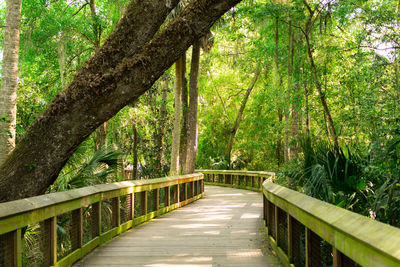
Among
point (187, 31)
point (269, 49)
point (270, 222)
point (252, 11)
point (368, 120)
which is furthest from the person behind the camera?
point (269, 49)

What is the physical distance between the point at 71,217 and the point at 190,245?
71.4 inches

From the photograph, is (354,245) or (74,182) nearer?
(354,245)

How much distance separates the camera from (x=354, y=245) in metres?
2.65

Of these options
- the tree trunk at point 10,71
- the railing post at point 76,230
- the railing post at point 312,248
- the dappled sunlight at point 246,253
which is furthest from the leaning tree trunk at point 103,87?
the railing post at point 312,248

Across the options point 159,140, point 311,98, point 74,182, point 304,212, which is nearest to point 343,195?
point 304,212

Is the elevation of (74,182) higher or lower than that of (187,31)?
lower

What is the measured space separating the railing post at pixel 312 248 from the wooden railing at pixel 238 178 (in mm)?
13360

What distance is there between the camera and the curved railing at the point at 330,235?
2.25m

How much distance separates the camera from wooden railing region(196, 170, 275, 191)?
19.4 metres

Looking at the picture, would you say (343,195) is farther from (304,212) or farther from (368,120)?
(368,120)

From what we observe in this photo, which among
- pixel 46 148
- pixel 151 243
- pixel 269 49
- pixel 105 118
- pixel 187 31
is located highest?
pixel 269 49

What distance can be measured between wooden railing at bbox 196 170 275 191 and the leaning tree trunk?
1169cm

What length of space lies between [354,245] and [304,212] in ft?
4.71

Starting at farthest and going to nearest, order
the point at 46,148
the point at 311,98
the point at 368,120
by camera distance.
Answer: the point at 311,98
the point at 368,120
the point at 46,148
